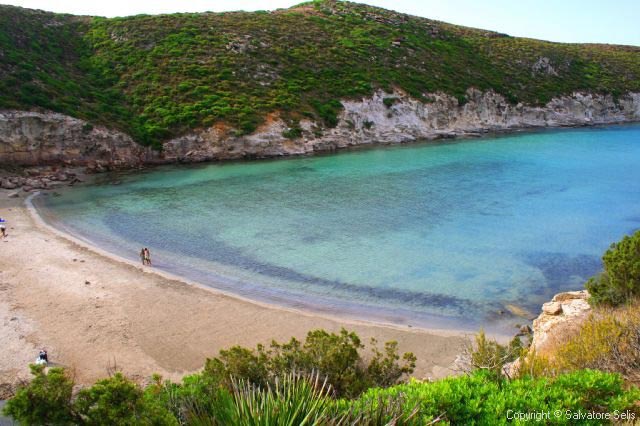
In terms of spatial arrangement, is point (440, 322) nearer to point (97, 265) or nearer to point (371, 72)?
point (97, 265)

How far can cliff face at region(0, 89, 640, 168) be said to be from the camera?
138 feet

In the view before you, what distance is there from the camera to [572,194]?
3934 centimetres

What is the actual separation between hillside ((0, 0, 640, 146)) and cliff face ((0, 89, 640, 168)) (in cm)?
138

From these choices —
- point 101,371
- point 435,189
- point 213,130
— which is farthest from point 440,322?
point 213,130

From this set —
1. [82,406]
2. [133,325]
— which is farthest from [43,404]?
[133,325]

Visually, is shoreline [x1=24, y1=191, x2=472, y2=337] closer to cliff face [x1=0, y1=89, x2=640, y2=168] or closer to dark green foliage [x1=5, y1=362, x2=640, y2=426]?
dark green foliage [x1=5, y1=362, x2=640, y2=426]

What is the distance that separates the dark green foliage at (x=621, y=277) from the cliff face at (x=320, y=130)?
133 ft

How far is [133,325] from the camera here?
17641mm

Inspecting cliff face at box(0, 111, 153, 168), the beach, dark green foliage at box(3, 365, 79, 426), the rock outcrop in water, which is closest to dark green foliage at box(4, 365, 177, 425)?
dark green foliage at box(3, 365, 79, 426)

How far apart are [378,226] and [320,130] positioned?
29.0 m

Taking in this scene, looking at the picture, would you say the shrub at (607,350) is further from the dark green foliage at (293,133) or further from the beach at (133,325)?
the dark green foliage at (293,133)

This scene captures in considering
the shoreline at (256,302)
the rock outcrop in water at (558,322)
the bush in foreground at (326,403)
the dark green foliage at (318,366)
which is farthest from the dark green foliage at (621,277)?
the bush in foreground at (326,403)

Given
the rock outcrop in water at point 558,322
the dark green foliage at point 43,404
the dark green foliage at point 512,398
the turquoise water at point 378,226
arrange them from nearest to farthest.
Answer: the dark green foliage at point 43,404 → the dark green foliage at point 512,398 → the rock outcrop in water at point 558,322 → the turquoise water at point 378,226

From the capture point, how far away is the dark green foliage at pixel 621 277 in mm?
13586
